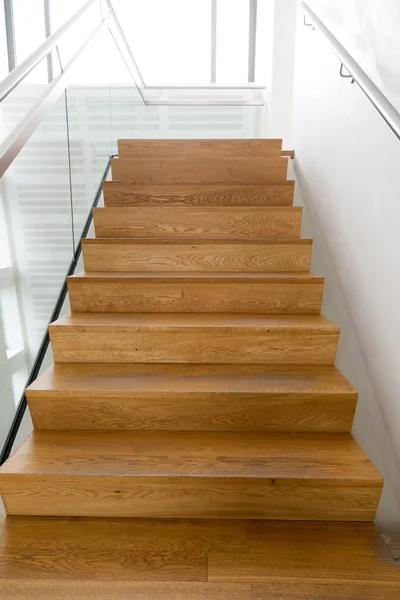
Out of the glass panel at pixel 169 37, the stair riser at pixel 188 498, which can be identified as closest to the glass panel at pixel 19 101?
the stair riser at pixel 188 498

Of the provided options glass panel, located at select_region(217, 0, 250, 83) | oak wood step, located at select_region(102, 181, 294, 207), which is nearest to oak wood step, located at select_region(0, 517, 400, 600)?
oak wood step, located at select_region(102, 181, 294, 207)

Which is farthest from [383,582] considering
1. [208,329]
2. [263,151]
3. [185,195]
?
[263,151]

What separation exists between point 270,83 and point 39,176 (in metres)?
2.93

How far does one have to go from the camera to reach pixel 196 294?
186cm

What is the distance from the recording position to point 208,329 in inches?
64.1

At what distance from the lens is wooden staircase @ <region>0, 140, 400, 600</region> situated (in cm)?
122

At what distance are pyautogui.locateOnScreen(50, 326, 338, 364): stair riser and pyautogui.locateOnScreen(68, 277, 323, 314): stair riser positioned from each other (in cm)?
25

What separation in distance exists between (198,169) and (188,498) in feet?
6.51

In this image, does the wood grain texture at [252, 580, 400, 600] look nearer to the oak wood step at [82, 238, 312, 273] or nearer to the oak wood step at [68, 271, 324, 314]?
the oak wood step at [68, 271, 324, 314]

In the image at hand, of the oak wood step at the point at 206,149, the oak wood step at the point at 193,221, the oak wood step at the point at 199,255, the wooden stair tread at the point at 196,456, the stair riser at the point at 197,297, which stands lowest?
the wooden stair tread at the point at 196,456

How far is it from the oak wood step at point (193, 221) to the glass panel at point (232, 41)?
11.4ft

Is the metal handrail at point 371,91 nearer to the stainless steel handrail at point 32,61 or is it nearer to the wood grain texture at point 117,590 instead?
the stainless steel handrail at point 32,61

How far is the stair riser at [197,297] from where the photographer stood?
185cm

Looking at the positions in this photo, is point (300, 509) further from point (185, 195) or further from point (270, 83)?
point (270, 83)
